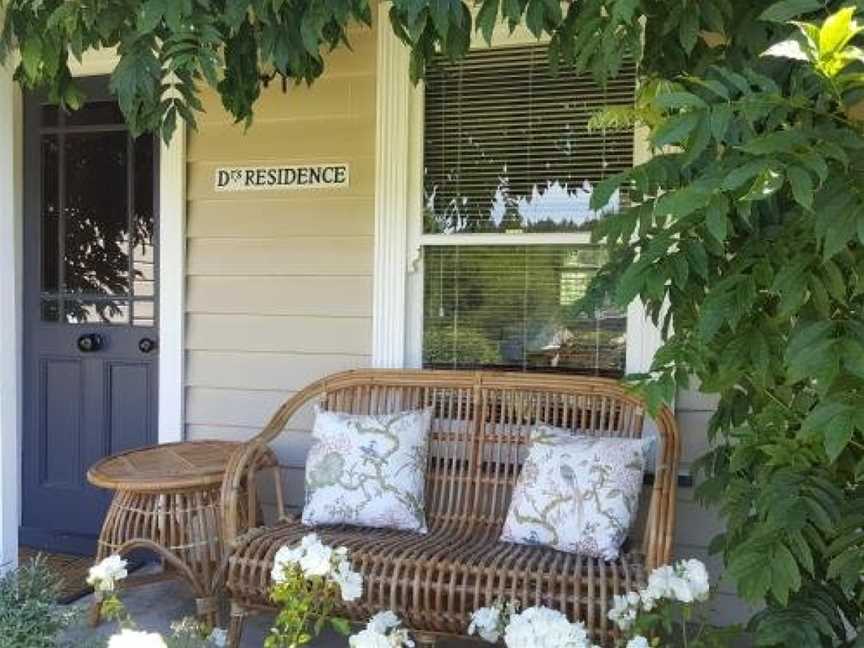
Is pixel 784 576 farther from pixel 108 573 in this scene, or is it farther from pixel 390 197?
pixel 390 197

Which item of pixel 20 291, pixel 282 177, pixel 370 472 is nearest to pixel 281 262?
pixel 282 177

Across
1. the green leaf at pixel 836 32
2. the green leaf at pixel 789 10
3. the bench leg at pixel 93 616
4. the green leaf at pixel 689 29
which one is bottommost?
the bench leg at pixel 93 616

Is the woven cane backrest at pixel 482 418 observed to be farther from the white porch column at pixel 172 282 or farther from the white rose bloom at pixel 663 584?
the white rose bloom at pixel 663 584

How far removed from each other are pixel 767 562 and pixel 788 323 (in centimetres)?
43

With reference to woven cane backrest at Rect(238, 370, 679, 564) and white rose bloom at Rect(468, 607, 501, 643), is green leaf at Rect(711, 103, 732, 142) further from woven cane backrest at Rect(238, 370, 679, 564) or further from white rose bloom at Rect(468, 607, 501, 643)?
woven cane backrest at Rect(238, 370, 679, 564)

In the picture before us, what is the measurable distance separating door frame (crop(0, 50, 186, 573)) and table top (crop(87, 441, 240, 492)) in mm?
252

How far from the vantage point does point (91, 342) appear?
347 cm

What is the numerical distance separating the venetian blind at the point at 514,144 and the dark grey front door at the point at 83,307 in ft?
4.02

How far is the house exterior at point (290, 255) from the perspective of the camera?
291 centimetres

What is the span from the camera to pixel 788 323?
1.52 meters

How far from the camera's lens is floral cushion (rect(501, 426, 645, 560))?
2385mm

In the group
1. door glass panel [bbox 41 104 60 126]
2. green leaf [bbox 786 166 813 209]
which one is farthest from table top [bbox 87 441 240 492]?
green leaf [bbox 786 166 813 209]

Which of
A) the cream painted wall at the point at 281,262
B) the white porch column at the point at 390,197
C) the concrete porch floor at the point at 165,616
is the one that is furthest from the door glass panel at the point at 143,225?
the concrete porch floor at the point at 165,616

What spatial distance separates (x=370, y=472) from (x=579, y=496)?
66cm
